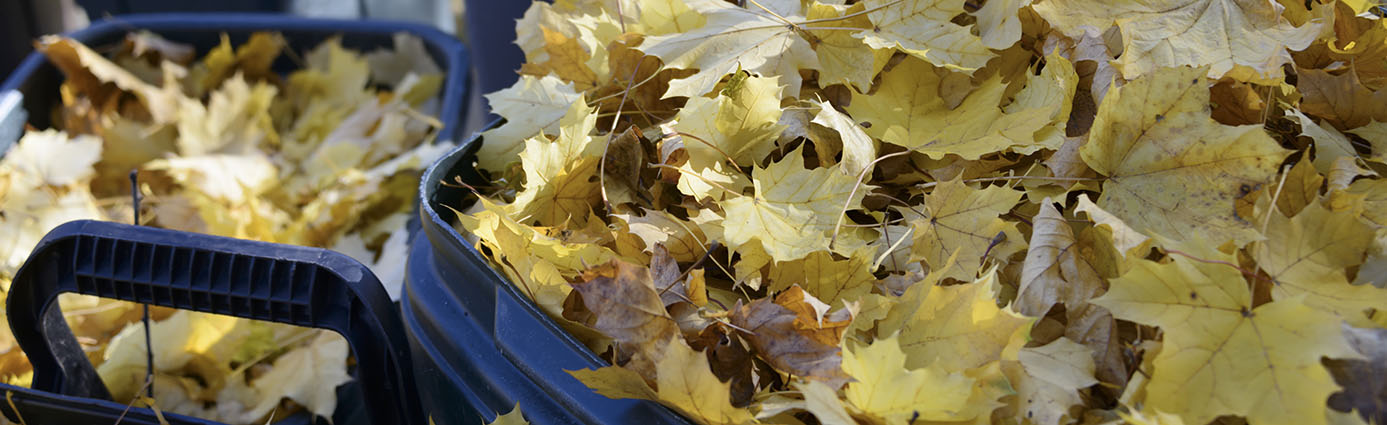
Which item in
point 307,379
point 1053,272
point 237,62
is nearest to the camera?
point 1053,272

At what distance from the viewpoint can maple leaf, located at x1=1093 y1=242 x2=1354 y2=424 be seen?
418 millimetres

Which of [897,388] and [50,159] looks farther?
[50,159]

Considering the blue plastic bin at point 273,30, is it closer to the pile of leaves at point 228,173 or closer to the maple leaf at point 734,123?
the pile of leaves at point 228,173

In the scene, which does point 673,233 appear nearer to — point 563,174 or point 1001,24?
point 563,174

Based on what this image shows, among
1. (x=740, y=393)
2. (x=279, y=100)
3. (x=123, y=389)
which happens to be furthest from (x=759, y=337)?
(x=279, y=100)

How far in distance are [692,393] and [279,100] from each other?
1.55 metres

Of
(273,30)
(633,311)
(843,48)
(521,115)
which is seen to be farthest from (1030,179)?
(273,30)

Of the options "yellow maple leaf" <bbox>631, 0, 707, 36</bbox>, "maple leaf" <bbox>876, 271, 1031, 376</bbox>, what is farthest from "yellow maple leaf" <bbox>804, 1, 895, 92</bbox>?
"maple leaf" <bbox>876, 271, 1031, 376</bbox>

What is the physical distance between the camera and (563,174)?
627mm

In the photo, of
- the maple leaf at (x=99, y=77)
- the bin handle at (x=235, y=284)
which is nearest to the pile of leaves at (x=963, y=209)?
the bin handle at (x=235, y=284)

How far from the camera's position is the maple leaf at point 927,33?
25.5 inches

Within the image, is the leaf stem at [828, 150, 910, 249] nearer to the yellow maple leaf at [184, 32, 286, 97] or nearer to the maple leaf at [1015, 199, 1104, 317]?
the maple leaf at [1015, 199, 1104, 317]

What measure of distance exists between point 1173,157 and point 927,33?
7.6 inches

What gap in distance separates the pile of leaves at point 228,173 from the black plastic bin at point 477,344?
1.22 ft
